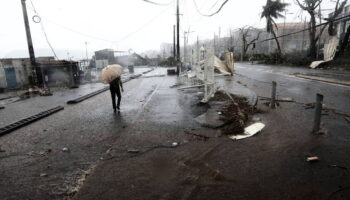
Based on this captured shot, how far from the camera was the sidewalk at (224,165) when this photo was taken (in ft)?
10.2

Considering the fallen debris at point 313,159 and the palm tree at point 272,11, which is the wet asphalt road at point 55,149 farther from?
the palm tree at point 272,11

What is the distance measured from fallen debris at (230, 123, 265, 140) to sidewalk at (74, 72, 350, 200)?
162 mm

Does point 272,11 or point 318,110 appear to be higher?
point 272,11

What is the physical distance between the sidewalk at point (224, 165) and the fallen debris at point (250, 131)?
16 cm

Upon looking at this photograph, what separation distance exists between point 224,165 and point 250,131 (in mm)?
1914

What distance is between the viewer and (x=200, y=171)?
3664 mm

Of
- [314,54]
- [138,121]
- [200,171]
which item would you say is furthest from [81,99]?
[314,54]

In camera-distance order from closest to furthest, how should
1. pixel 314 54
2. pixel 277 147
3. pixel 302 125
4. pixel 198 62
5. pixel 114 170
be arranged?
pixel 114 170
pixel 277 147
pixel 302 125
pixel 198 62
pixel 314 54

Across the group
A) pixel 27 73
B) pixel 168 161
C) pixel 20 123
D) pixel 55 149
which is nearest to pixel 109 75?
pixel 20 123

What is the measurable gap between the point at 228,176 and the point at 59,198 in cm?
238

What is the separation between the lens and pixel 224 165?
3.86 meters

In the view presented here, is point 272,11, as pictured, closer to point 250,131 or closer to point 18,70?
point 18,70

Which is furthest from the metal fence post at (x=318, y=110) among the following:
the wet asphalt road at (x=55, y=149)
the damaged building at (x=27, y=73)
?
the damaged building at (x=27, y=73)

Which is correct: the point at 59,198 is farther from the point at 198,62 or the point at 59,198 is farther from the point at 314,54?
the point at 314,54
